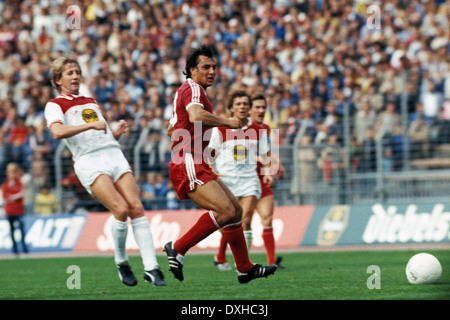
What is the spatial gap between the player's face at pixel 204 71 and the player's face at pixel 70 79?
1.25 metres

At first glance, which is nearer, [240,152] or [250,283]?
[250,283]

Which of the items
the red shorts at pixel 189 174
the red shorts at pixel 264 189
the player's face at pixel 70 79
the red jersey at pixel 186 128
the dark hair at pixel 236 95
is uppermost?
the player's face at pixel 70 79

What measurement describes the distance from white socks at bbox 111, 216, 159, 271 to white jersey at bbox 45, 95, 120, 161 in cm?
84

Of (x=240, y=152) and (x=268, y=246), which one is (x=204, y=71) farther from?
(x=268, y=246)

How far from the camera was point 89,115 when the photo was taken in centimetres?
910

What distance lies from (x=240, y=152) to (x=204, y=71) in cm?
341

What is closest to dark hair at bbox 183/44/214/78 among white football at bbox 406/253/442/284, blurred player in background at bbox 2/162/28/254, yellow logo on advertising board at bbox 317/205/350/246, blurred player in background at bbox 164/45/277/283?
blurred player in background at bbox 164/45/277/283

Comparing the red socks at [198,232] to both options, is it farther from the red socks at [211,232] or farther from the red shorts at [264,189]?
the red shorts at [264,189]

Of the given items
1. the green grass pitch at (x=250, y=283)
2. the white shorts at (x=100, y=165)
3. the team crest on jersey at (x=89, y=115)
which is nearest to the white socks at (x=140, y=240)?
the green grass pitch at (x=250, y=283)

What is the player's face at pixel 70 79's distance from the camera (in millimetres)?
9055

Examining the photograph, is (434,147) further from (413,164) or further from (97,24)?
(97,24)

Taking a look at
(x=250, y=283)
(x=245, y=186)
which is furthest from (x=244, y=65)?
(x=250, y=283)
